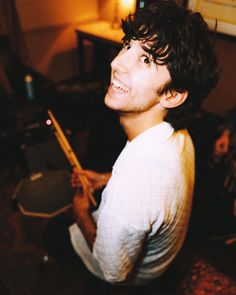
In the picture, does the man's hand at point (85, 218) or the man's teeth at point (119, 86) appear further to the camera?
the man's hand at point (85, 218)

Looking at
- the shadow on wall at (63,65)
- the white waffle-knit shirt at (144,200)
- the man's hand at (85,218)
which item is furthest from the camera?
the shadow on wall at (63,65)

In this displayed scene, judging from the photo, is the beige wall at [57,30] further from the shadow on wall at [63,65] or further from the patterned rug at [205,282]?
the patterned rug at [205,282]

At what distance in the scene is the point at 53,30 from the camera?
4.57 meters

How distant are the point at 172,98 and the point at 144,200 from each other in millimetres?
425

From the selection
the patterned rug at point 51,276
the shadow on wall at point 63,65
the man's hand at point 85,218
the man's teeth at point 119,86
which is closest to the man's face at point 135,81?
the man's teeth at point 119,86

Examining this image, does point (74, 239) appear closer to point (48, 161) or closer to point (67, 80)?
point (48, 161)

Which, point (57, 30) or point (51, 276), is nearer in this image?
point (51, 276)

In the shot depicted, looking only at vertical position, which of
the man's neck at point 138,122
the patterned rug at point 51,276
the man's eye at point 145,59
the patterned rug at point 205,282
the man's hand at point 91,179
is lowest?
the patterned rug at point 205,282

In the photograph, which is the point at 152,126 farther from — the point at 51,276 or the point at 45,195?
the point at 51,276

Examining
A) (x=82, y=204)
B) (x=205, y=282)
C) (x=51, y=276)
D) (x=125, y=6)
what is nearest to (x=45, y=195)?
(x=82, y=204)

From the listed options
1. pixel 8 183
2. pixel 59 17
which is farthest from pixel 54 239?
pixel 59 17

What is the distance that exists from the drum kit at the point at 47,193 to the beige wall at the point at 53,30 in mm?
3107

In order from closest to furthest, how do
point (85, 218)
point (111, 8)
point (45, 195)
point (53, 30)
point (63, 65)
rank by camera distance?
1. point (85, 218)
2. point (45, 195)
3. point (53, 30)
4. point (111, 8)
5. point (63, 65)

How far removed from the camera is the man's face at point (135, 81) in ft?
3.30
